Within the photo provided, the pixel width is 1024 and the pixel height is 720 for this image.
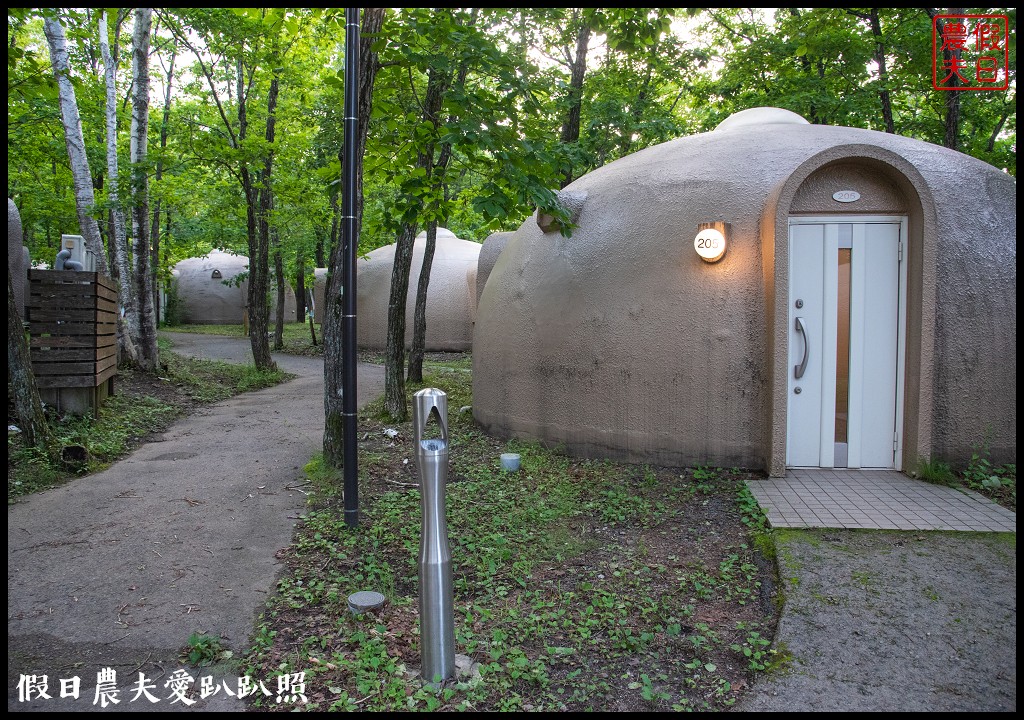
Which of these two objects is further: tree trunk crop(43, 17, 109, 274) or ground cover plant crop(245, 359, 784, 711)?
tree trunk crop(43, 17, 109, 274)

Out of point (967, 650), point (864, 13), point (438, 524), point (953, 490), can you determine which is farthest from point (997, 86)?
point (438, 524)

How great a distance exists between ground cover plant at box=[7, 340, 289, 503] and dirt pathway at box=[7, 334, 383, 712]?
0.26 m

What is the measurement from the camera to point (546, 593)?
420 centimetres

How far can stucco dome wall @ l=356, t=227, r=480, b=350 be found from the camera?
19.1 meters

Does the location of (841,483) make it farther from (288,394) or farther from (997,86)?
(288,394)

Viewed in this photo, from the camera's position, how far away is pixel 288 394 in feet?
39.5

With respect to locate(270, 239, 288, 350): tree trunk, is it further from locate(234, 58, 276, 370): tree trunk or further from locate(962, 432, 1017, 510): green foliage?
locate(962, 432, 1017, 510): green foliage

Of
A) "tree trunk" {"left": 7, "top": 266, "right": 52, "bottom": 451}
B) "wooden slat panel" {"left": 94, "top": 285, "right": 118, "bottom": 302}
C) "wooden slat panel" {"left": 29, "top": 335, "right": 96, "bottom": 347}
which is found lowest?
"tree trunk" {"left": 7, "top": 266, "right": 52, "bottom": 451}

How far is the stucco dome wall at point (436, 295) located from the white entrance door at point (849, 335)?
1291 cm

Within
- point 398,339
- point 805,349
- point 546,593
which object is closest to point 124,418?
point 398,339

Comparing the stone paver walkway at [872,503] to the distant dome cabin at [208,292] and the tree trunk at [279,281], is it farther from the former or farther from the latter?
the distant dome cabin at [208,292]

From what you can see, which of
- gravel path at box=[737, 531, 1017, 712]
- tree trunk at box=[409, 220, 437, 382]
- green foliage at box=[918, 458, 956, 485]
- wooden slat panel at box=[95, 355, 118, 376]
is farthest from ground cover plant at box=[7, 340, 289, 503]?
green foliage at box=[918, 458, 956, 485]

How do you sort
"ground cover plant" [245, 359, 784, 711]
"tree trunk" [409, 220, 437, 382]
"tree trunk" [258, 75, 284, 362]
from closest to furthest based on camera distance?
"ground cover plant" [245, 359, 784, 711] < "tree trunk" [409, 220, 437, 382] < "tree trunk" [258, 75, 284, 362]

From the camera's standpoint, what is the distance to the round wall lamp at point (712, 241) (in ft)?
20.4
